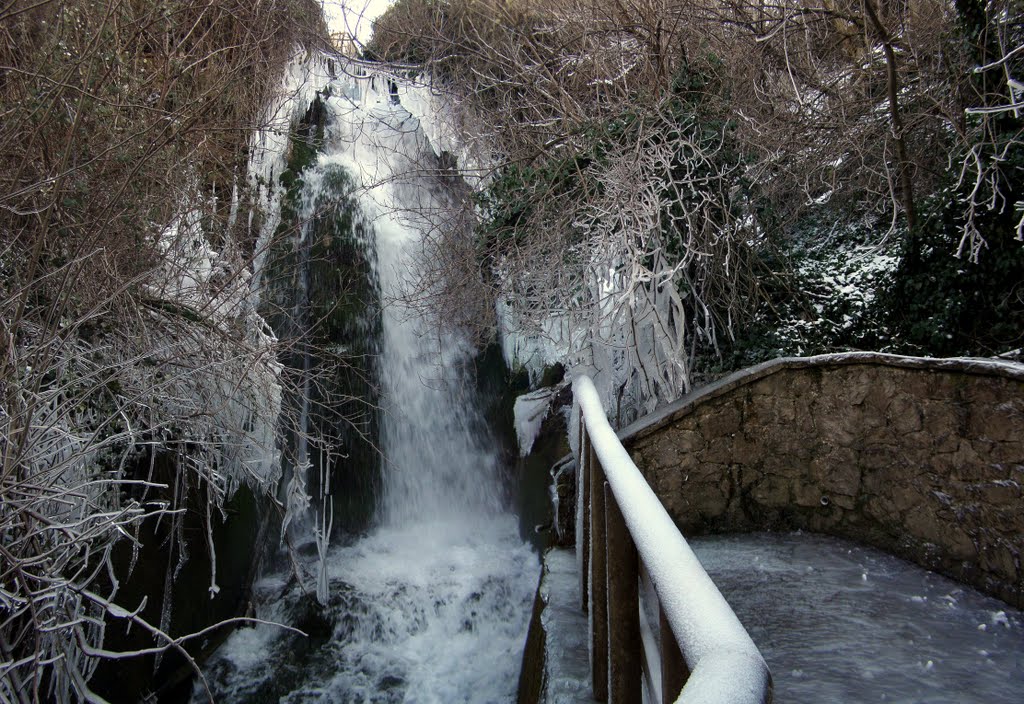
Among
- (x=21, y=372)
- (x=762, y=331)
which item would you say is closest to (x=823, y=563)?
(x=762, y=331)

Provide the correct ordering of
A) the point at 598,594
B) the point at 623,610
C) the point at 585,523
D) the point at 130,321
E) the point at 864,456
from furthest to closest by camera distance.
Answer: the point at 130,321
the point at 864,456
the point at 585,523
the point at 598,594
the point at 623,610

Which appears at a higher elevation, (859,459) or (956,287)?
(956,287)

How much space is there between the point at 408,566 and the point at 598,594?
4934 millimetres

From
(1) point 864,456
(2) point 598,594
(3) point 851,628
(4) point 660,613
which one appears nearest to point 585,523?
(2) point 598,594

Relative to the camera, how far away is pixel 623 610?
1670 millimetres

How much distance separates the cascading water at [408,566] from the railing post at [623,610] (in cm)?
372

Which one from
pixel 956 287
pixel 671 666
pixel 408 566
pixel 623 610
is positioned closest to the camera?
pixel 671 666

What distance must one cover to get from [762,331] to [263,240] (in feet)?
19.4

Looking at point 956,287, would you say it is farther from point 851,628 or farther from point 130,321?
point 130,321

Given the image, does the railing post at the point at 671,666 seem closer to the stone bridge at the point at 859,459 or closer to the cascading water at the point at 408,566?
the stone bridge at the point at 859,459

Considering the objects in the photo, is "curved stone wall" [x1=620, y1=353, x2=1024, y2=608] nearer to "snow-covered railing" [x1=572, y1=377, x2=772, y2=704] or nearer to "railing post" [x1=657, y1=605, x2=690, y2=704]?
"snow-covered railing" [x1=572, y1=377, x2=772, y2=704]

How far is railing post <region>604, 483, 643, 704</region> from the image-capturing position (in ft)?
5.43

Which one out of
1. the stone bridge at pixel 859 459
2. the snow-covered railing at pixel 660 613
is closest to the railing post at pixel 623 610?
the snow-covered railing at pixel 660 613

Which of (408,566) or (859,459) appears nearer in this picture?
(859,459)
